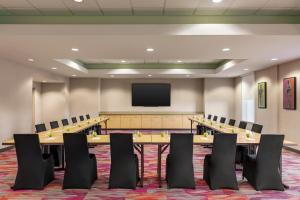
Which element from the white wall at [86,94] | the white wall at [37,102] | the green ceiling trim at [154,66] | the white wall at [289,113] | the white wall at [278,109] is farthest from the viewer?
the white wall at [86,94]

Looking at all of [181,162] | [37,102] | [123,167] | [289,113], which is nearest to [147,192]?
[123,167]

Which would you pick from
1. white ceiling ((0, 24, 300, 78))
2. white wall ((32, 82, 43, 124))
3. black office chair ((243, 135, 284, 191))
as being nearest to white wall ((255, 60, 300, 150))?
white ceiling ((0, 24, 300, 78))

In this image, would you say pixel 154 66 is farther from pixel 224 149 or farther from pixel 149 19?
pixel 224 149

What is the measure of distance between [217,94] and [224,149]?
953 cm

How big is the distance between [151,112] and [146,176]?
8614mm

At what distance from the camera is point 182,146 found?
4.35m

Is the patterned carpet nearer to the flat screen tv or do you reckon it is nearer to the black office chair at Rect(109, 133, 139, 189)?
the black office chair at Rect(109, 133, 139, 189)

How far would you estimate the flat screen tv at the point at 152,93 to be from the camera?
1380cm

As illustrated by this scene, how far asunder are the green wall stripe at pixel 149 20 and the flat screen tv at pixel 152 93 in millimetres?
8882

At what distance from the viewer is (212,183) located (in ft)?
14.4

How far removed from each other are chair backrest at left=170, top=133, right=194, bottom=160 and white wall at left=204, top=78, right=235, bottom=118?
30.8 feet

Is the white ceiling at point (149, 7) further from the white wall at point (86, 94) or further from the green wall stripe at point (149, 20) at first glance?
the white wall at point (86, 94)

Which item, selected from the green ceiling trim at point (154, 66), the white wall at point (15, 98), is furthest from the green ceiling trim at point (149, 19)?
the green ceiling trim at point (154, 66)

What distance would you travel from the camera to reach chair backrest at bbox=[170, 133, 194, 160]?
4.32 metres
